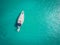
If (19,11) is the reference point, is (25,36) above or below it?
below

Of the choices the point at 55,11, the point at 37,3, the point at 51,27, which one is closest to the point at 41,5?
the point at 37,3

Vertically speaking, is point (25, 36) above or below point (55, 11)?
below

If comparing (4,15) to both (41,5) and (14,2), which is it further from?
(41,5)

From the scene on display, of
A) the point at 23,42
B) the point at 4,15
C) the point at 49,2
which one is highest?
the point at 49,2

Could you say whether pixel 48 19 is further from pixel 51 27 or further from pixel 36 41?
pixel 36 41

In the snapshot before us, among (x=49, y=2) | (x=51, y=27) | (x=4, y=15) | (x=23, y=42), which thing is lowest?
(x=23, y=42)

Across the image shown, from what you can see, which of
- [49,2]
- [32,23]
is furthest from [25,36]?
[49,2]
